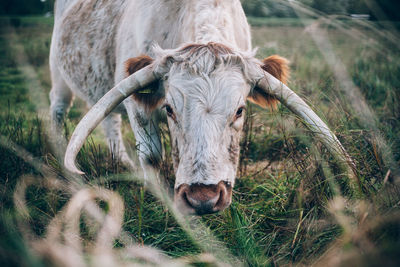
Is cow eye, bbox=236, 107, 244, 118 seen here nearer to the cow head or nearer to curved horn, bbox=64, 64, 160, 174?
the cow head

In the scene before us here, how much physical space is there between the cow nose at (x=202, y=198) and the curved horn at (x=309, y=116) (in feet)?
2.45

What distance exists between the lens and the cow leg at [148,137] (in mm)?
2574

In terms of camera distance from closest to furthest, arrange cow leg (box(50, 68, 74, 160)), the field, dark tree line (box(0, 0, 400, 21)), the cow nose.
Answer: the field, the cow nose, dark tree line (box(0, 0, 400, 21)), cow leg (box(50, 68, 74, 160))

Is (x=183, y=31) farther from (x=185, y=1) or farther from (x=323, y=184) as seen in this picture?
(x=323, y=184)

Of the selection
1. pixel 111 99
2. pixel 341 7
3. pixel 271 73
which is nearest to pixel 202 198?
pixel 111 99

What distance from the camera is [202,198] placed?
1.52 meters

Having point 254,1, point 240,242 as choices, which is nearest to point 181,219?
point 240,242

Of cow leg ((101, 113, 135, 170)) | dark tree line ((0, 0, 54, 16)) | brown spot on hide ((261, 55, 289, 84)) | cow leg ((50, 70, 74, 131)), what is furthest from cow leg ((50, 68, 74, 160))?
dark tree line ((0, 0, 54, 16))

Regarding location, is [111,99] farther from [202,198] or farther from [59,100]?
[59,100]

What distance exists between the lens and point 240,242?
184 cm

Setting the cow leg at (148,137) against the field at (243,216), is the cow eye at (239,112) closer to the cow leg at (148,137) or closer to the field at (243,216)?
the field at (243,216)

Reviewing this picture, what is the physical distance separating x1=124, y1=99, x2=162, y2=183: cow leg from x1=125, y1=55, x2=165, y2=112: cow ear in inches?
10.4

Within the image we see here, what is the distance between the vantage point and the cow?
5.37 feet

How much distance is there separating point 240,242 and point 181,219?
431 millimetres
